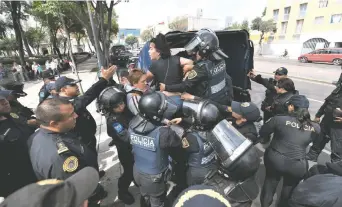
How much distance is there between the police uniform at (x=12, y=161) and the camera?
2082mm

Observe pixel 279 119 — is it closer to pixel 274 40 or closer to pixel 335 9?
pixel 335 9

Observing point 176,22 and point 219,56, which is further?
point 176,22

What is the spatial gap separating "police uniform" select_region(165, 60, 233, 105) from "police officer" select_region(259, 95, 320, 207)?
2.92ft

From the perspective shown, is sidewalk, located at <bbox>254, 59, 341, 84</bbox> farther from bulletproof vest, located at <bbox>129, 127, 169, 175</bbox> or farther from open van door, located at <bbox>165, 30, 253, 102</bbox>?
bulletproof vest, located at <bbox>129, 127, 169, 175</bbox>

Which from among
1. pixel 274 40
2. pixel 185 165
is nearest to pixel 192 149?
pixel 185 165

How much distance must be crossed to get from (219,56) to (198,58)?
298 millimetres

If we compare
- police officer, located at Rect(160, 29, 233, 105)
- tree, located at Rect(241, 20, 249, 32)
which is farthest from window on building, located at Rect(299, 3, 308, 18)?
police officer, located at Rect(160, 29, 233, 105)

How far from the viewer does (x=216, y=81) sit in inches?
118

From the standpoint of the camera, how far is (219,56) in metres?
2.84

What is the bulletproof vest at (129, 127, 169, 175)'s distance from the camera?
6.41 ft

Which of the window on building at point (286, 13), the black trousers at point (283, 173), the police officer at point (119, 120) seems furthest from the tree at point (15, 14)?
the window on building at point (286, 13)

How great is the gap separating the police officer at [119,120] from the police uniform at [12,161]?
0.93m

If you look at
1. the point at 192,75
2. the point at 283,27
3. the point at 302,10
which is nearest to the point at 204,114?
the point at 192,75

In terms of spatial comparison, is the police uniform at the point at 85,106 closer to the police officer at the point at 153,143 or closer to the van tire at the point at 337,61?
the police officer at the point at 153,143
